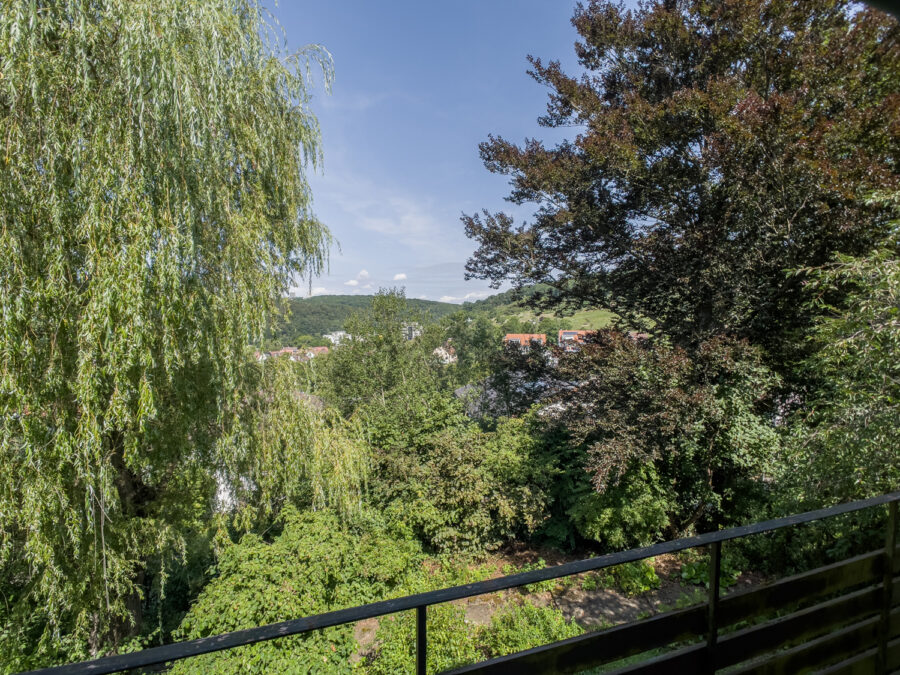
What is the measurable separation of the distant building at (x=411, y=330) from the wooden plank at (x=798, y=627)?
50.4 ft

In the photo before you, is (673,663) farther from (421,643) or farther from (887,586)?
(887,586)

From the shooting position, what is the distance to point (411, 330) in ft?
56.1

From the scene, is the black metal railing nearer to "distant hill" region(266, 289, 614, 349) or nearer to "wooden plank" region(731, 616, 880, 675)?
"wooden plank" region(731, 616, 880, 675)

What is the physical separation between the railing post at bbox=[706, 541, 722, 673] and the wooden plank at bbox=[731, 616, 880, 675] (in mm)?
110

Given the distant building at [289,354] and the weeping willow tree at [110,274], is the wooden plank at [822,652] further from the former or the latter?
the distant building at [289,354]

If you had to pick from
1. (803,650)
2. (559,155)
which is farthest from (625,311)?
(803,650)

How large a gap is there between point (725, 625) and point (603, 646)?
1.43 feet

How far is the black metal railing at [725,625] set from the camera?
81cm

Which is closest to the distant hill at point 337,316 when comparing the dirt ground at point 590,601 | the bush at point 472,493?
the bush at point 472,493

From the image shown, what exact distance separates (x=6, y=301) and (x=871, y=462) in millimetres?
6486

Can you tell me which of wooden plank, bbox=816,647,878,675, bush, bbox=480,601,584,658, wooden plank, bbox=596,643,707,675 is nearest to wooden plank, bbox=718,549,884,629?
wooden plank, bbox=596,643,707,675

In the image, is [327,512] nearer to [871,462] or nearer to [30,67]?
[30,67]

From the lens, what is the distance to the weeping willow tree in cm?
284

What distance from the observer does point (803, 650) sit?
49.8 inches
